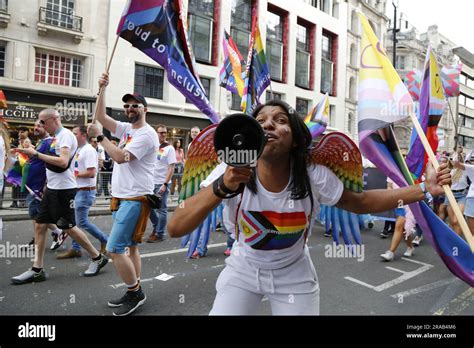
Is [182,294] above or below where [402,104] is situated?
below

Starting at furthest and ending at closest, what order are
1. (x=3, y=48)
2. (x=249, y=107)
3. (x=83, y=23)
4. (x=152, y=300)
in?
(x=83, y=23)
(x=3, y=48)
(x=249, y=107)
(x=152, y=300)

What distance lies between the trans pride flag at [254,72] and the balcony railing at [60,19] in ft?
41.3

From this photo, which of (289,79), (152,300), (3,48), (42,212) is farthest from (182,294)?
(289,79)

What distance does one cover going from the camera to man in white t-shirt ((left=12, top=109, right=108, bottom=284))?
415 centimetres

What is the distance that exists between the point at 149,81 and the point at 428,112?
57.8 ft

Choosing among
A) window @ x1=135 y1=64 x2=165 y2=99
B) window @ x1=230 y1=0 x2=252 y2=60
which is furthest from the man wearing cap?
window @ x1=230 y1=0 x2=252 y2=60

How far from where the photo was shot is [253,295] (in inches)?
76.2

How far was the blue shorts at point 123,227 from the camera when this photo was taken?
328 centimetres

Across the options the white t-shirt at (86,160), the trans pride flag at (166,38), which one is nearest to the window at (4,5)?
the white t-shirt at (86,160)

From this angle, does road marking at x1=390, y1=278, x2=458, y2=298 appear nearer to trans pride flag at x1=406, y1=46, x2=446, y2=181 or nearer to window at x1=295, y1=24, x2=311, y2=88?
trans pride flag at x1=406, y1=46, x2=446, y2=181

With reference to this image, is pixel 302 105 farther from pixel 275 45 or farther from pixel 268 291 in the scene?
pixel 268 291

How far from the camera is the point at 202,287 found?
4.12 m
